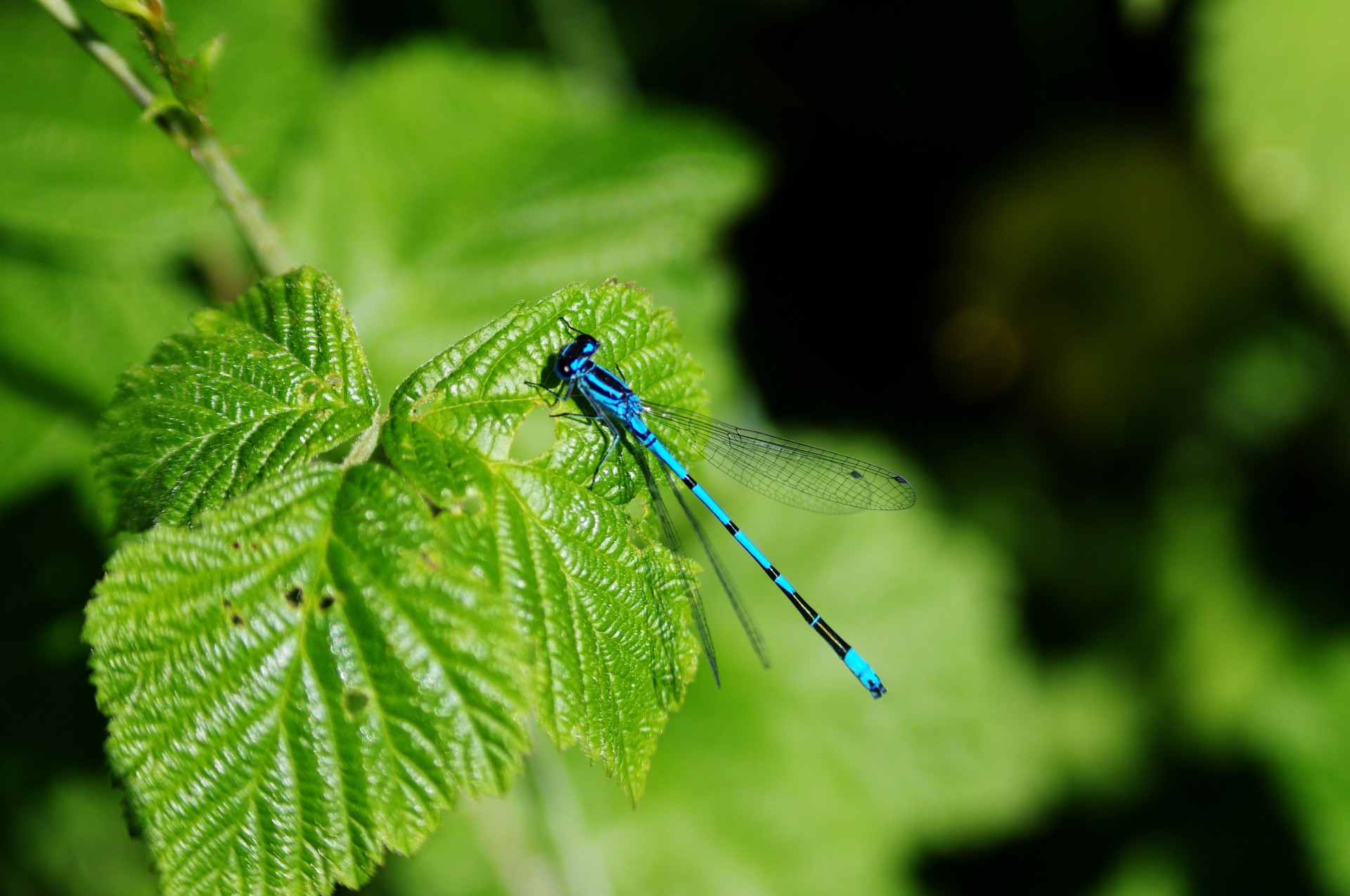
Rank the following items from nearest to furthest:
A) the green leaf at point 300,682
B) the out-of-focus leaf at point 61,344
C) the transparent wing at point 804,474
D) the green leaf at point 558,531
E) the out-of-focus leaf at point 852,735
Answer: the green leaf at point 300,682 < the green leaf at point 558,531 < the out-of-focus leaf at point 61,344 < the transparent wing at point 804,474 < the out-of-focus leaf at point 852,735

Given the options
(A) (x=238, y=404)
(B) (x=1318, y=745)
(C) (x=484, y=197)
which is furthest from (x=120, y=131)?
(B) (x=1318, y=745)

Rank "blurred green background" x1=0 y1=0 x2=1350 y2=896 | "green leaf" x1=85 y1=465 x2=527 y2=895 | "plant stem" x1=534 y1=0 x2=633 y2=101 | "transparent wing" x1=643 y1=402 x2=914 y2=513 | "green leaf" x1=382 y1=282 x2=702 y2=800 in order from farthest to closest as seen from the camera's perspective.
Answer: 1. "plant stem" x1=534 y1=0 x2=633 y2=101
2. "transparent wing" x1=643 y1=402 x2=914 y2=513
3. "blurred green background" x1=0 y1=0 x2=1350 y2=896
4. "green leaf" x1=382 y1=282 x2=702 y2=800
5. "green leaf" x1=85 y1=465 x2=527 y2=895

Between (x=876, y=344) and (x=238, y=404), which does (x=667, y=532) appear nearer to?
(x=238, y=404)

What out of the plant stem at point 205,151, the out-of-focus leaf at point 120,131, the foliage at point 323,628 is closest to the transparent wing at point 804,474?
the foliage at point 323,628

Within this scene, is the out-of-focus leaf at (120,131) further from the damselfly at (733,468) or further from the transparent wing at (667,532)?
the transparent wing at (667,532)

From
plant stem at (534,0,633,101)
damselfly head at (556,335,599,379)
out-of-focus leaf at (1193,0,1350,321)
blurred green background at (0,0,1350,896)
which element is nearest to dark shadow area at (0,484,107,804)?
blurred green background at (0,0,1350,896)

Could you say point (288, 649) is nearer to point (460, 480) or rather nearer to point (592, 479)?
point (460, 480)

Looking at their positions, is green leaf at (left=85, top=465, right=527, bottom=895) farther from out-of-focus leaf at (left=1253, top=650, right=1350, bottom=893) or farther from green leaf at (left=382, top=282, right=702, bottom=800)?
out-of-focus leaf at (left=1253, top=650, right=1350, bottom=893)
